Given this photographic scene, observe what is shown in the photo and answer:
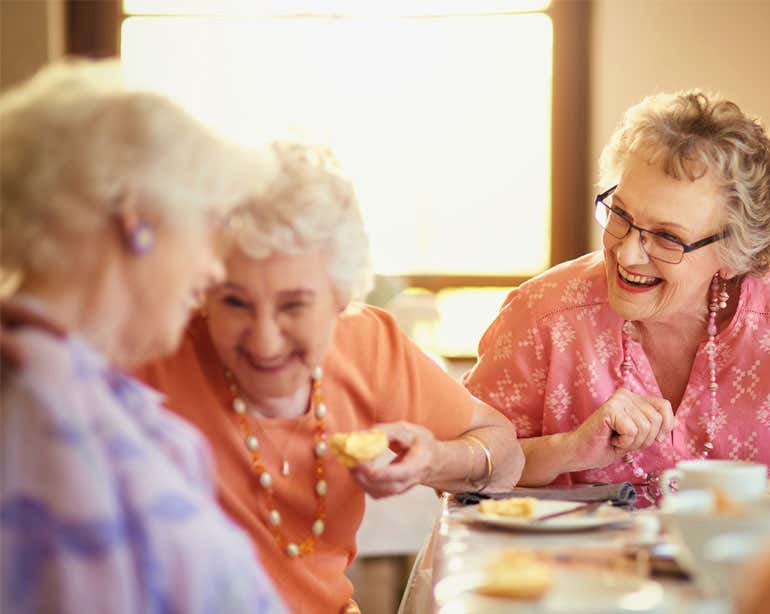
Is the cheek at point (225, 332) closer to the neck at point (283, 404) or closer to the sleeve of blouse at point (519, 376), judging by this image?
the neck at point (283, 404)

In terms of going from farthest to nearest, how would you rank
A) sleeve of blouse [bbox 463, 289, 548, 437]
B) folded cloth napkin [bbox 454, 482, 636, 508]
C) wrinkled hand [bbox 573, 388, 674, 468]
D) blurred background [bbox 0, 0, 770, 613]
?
blurred background [bbox 0, 0, 770, 613], sleeve of blouse [bbox 463, 289, 548, 437], wrinkled hand [bbox 573, 388, 674, 468], folded cloth napkin [bbox 454, 482, 636, 508]

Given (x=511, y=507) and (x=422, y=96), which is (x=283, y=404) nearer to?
(x=511, y=507)

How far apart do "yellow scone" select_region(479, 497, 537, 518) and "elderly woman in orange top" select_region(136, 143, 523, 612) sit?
0.12 metres

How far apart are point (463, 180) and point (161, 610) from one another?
12.8 ft

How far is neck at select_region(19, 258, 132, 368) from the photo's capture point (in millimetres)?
1070

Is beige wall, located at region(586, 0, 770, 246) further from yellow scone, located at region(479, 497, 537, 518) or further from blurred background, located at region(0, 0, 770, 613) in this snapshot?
yellow scone, located at region(479, 497, 537, 518)

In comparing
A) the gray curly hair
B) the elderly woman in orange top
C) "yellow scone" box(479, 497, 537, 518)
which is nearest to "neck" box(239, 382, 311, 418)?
the elderly woman in orange top

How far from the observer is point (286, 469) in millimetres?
1769

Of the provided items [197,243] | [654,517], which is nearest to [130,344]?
[197,243]

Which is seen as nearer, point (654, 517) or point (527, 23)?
point (654, 517)

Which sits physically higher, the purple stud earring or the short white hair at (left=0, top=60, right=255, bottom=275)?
the short white hair at (left=0, top=60, right=255, bottom=275)

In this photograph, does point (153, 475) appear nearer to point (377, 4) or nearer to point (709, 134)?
point (709, 134)

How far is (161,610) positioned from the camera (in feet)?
3.26

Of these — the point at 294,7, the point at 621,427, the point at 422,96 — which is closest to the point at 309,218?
the point at 621,427
